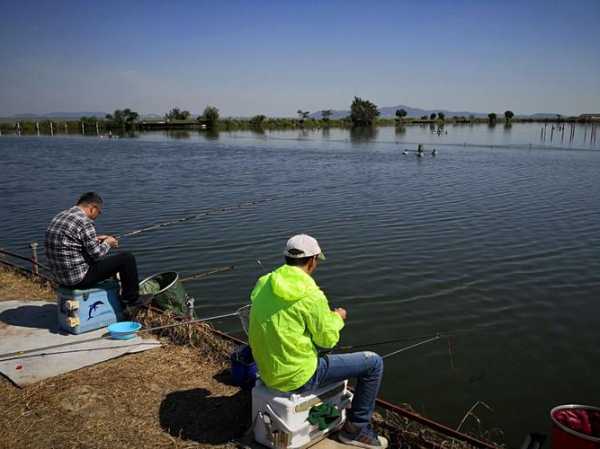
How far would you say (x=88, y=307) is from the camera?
219 inches

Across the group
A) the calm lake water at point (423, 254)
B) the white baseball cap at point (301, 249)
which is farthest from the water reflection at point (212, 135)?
the white baseball cap at point (301, 249)

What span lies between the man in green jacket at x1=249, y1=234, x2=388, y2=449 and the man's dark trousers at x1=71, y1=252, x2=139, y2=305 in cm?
286

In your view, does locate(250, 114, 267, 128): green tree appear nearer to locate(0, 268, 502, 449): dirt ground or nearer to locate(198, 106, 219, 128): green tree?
A: locate(198, 106, 219, 128): green tree

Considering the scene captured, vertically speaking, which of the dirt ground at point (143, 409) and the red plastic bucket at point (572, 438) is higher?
the red plastic bucket at point (572, 438)

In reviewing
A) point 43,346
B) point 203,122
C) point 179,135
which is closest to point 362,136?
point 179,135

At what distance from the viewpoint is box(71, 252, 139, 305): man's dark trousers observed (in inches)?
218

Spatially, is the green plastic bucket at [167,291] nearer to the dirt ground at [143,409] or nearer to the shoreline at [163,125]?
the dirt ground at [143,409]

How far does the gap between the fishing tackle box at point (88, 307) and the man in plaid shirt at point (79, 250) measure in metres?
0.11

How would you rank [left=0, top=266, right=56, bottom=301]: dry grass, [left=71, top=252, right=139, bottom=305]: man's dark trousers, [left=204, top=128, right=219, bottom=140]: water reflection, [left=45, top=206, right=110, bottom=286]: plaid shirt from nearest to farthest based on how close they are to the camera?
[left=45, top=206, right=110, bottom=286]: plaid shirt < [left=71, top=252, right=139, bottom=305]: man's dark trousers < [left=0, top=266, right=56, bottom=301]: dry grass < [left=204, top=128, right=219, bottom=140]: water reflection

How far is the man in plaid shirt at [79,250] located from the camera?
17.6 ft

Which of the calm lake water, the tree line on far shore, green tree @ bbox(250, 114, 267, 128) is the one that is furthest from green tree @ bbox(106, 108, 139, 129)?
the calm lake water

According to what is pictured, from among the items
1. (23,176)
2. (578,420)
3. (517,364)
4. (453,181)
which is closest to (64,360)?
(578,420)

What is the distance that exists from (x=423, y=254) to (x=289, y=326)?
805 centimetres

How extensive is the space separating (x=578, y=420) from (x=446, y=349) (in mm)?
3241
